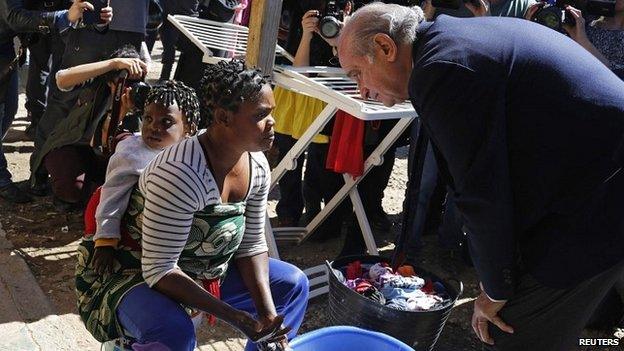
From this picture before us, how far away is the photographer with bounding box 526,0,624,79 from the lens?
3.96 m

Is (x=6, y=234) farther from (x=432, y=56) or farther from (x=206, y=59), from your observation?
(x=432, y=56)

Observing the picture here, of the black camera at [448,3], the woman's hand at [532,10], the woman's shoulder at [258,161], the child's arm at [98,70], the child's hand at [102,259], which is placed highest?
the woman's hand at [532,10]

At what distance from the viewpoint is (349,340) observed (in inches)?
105

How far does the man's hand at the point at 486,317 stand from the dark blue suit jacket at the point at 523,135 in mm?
142

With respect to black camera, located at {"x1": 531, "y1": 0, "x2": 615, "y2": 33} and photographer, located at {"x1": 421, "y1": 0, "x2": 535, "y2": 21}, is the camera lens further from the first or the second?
black camera, located at {"x1": 531, "y1": 0, "x2": 615, "y2": 33}

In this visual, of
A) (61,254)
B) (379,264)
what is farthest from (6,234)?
(379,264)

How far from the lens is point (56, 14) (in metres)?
4.44

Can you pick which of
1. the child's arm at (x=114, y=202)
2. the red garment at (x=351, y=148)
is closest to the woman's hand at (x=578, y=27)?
the red garment at (x=351, y=148)

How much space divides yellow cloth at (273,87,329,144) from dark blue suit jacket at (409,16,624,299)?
209 cm

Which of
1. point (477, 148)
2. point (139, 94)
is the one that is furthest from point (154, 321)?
point (139, 94)

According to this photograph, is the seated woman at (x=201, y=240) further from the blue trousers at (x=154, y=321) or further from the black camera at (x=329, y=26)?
the black camera at (x=329, y=26)

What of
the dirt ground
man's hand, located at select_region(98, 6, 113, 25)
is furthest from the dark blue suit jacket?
man's hand, located at select_region(98, 6, 113, 25)

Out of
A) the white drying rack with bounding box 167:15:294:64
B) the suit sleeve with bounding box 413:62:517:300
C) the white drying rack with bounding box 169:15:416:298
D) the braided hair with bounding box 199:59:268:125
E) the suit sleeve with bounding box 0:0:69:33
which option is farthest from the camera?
the suit sleeve with bounding box 0:0:69:33

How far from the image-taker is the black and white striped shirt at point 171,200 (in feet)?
7.77
